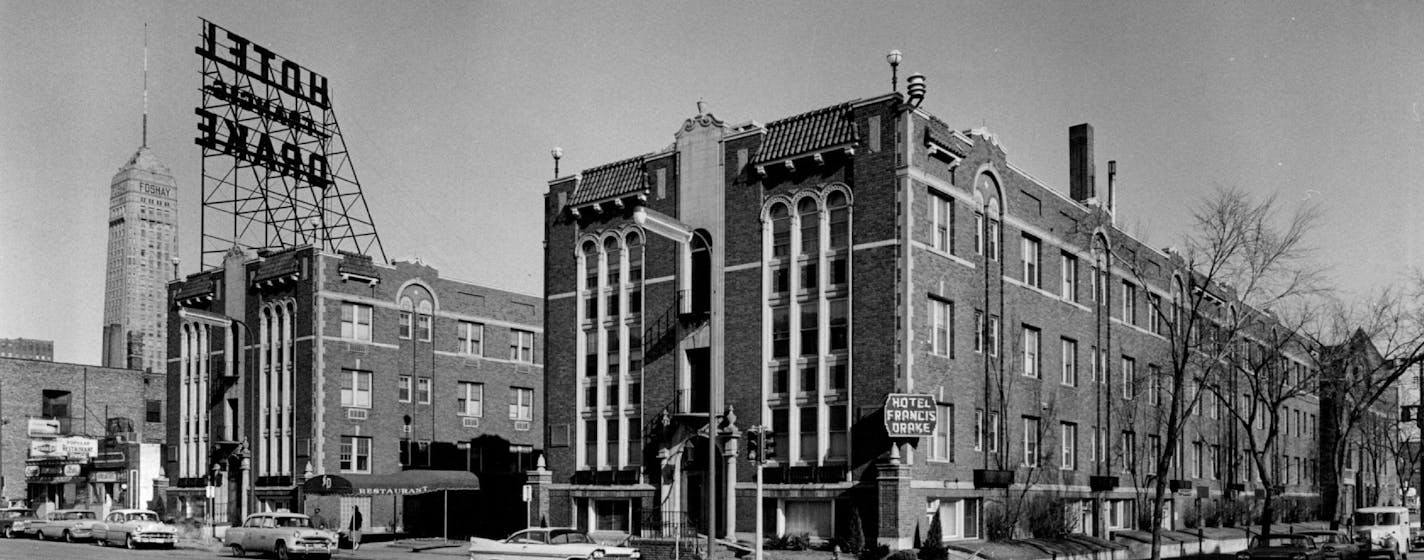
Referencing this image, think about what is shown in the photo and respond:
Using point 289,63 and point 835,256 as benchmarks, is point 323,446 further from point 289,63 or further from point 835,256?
point 835,256

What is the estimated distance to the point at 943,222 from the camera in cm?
4166

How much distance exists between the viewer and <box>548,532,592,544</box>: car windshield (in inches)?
1306

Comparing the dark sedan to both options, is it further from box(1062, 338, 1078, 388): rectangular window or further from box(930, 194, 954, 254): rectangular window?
box(1062, 338, 1078, 388): rectangular window

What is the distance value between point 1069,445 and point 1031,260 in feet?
25.0

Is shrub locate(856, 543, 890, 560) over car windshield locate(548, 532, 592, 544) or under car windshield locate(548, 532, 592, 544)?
under

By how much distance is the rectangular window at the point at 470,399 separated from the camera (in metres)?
64.3

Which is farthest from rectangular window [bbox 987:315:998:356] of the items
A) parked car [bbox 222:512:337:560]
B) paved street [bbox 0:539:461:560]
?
parked car [bbox 222:512:337:560]

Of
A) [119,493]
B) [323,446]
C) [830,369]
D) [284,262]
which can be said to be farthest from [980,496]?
[119,493]

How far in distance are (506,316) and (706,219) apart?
26331 mm

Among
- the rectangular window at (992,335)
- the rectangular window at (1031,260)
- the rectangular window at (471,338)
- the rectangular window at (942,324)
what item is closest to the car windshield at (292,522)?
the rectangular window at (942,324)

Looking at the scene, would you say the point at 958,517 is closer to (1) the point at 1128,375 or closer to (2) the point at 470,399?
(1) the point at 1128,375

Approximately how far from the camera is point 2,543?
161 feet

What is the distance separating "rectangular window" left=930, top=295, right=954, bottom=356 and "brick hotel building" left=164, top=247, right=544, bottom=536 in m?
24.5

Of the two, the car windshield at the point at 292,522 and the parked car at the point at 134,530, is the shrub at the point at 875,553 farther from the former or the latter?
the parked car at the point at 134,530
